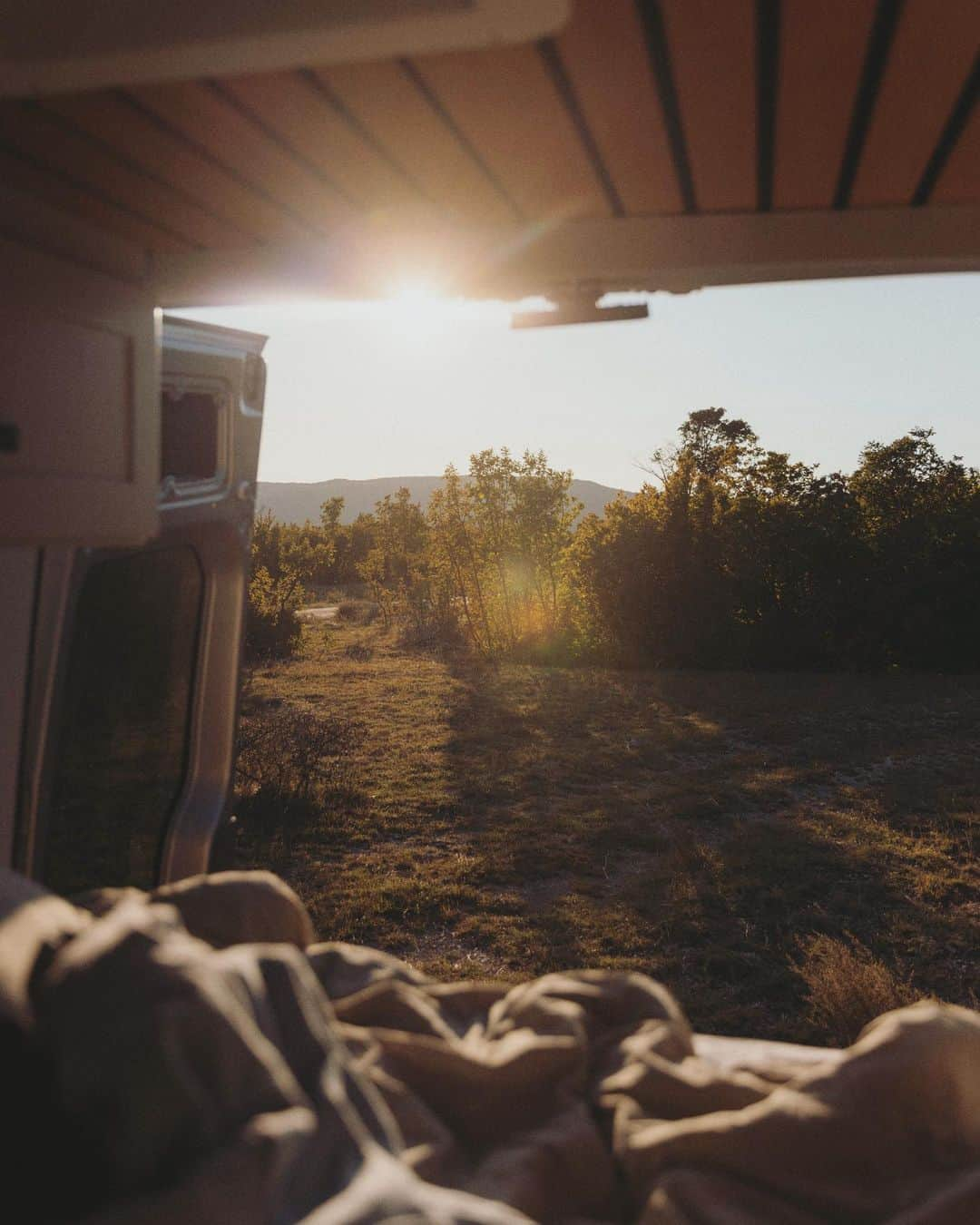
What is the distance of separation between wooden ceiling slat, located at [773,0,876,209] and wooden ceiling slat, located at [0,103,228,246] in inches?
46.9

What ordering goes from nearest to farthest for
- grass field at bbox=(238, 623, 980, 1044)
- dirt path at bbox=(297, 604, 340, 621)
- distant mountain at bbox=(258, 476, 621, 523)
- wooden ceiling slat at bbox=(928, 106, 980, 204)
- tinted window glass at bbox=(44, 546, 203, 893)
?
wooden ceiling slat at bbox=(928, 106, 980, 204) → tinted window glass at bbox=(44, 546, 203, 893) → grass field at bbox=(238, 623, 980, 1044) → dirt path at bbox=(297, 604, 340, 621) → distant mountain at bbox=(258, 476, 621, 523)

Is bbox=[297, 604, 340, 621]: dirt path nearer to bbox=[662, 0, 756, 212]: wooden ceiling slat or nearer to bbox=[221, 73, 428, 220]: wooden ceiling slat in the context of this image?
bbox=[221, 73, 428, 220]: wooden ceiling slat

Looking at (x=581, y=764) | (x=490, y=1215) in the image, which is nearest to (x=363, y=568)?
(x=581, y=764)

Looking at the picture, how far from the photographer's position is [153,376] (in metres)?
2.22

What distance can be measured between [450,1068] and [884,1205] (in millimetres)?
630

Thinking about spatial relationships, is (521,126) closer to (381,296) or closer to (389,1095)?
(381,296)

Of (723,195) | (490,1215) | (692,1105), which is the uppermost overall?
(723,195)

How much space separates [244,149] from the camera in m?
1.72

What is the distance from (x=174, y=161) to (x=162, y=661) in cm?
218

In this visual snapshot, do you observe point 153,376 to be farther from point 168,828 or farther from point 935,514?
point 935,514

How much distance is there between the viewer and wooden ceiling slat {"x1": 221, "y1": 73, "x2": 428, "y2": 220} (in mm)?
1491

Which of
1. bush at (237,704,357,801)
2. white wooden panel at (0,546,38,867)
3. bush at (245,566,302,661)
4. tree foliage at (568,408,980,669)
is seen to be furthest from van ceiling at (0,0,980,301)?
bush at (245,566,302,661)

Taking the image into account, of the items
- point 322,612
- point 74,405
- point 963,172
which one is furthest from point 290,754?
point 322,612

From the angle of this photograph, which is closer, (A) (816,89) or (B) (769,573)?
(A) (816,89)
